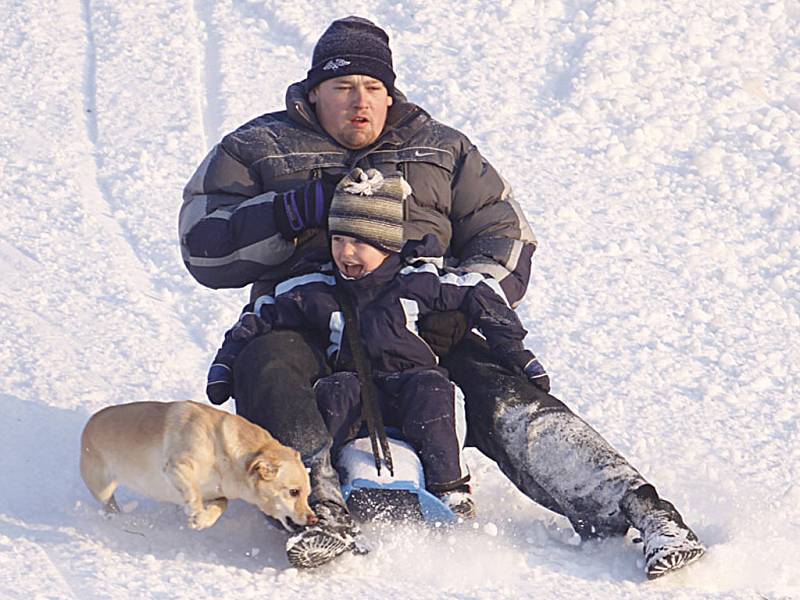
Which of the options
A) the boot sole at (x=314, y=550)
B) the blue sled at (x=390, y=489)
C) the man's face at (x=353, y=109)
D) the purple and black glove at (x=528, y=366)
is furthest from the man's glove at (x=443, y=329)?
the boot sole at (x=314, y=550)

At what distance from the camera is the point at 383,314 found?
4117mm

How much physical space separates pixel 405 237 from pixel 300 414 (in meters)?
0.79

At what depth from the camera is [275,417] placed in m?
3.91

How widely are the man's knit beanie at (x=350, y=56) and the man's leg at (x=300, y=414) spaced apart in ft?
3.11

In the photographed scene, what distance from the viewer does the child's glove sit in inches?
163

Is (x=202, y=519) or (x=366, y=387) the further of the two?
(x=366, y=387)

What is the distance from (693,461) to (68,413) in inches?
87.1

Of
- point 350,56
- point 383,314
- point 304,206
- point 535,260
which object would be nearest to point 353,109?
point 350,56

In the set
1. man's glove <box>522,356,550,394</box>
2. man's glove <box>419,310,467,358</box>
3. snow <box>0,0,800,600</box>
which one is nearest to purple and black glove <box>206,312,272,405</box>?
snow <box>0,0,800,600</box>

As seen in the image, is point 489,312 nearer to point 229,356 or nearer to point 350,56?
point 229,356

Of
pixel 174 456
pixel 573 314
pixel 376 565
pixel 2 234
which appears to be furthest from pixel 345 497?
pixel 2 234

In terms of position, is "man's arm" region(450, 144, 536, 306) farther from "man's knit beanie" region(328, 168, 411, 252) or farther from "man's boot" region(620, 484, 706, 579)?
"man's boot" region(620, 484, 706, 579)

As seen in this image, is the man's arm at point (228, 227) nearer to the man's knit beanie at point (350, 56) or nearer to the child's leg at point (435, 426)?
the man's knit beanie at point (350, 56)

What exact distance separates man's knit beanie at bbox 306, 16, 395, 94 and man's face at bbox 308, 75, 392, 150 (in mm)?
24
